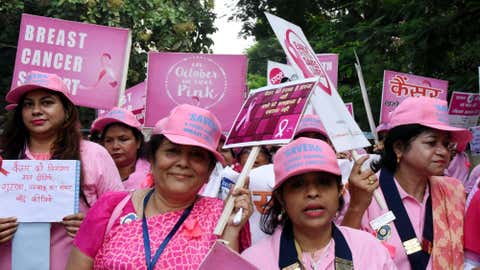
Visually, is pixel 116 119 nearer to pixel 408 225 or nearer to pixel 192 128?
pixel 192 128

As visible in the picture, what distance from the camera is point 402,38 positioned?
28.0 feet

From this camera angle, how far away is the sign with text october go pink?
5207 mm

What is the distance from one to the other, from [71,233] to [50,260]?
19cm

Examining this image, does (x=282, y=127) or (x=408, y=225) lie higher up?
(x=282, y=127)

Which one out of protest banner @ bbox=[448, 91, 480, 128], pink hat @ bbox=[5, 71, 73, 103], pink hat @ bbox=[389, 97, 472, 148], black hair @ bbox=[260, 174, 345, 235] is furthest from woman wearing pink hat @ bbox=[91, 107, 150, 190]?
protest banner @ bbox=[448, 91, 480, 128]

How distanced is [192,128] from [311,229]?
2.25ft

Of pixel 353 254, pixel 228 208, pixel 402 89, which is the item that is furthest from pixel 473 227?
pixel 402 89

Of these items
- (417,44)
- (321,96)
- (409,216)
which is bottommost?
(409,216)

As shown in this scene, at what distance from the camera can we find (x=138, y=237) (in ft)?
8.31

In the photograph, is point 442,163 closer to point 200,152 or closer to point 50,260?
point 200,152

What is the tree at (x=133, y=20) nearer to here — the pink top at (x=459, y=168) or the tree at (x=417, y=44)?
the tree at (x=417, y=44)

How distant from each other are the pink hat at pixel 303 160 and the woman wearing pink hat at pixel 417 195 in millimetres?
371

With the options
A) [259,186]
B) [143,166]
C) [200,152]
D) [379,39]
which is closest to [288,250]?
[200,152]

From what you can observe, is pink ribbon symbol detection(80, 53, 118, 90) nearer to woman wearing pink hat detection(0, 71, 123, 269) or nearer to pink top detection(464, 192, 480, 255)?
woman wearing pink hat detection(0, 71, 123, 269)
